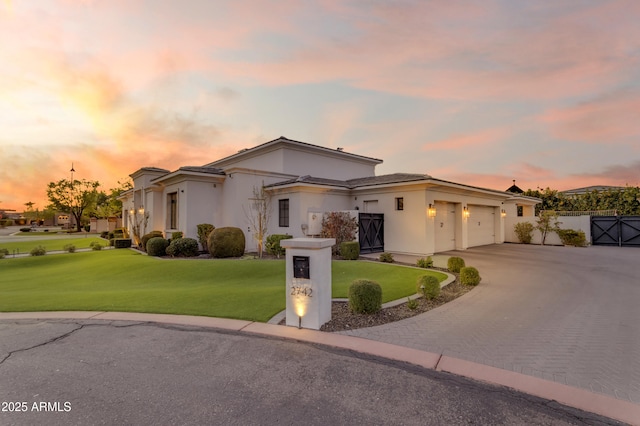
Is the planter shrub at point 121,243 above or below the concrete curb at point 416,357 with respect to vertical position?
above

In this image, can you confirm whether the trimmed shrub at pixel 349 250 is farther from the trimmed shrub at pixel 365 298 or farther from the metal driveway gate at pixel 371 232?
the trimmed shrub at pixel 365 298

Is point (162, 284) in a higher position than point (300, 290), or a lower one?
lower

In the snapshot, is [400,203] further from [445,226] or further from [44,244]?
[44,244]

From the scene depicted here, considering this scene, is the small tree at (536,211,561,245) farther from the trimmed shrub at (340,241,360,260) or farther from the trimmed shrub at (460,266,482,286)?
the trimmed shrub at (460,266,482,286)

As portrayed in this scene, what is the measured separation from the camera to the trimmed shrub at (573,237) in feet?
62.8

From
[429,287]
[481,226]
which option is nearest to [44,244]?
[429,287]

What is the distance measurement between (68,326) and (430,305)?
7661mm

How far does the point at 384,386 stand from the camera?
326 cm

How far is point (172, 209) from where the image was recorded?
1916 cm

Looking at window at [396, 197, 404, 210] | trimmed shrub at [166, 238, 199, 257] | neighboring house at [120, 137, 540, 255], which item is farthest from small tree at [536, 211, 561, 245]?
trimmed shrub at [166, 238, 199, 257]

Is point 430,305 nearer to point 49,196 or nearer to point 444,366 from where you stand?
point 444,366

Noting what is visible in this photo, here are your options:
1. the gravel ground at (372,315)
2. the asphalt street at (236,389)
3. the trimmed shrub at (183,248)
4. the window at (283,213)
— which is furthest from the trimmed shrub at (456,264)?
the trimmed shrub at (183,248)

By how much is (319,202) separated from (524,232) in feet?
54.8

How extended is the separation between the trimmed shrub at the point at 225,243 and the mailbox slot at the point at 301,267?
10.2 metres
